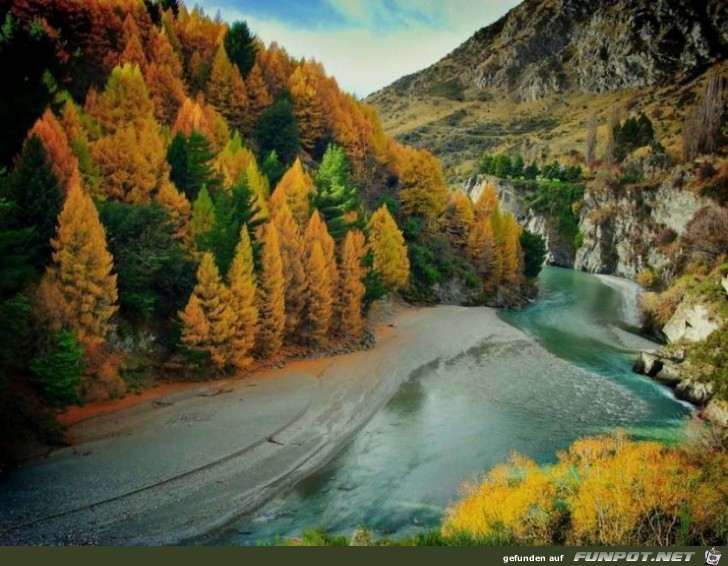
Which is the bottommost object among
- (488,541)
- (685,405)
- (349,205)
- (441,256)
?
(685,405)

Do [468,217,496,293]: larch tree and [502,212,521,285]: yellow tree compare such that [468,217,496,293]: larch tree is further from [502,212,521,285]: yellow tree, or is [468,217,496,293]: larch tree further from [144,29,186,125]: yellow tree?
[144,29,186,125]: yellow tree

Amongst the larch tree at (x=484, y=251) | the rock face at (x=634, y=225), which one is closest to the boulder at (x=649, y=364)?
the larch tree at (x=484, y=251)

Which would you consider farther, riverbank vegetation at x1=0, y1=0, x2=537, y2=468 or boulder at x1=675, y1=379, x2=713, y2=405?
boulder at x1=675, y1=379, x2=713, y2=405

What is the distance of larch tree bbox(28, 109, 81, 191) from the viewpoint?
1072 inches

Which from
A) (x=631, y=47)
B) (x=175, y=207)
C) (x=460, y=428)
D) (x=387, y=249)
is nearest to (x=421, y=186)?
(x=387, y=249)

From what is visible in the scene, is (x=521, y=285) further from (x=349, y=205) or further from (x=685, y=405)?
(x=685, y=405)

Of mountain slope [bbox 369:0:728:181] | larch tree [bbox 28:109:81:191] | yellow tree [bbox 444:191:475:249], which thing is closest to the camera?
larch tree [bbox 28:109:81:191]

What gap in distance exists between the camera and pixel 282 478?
2088cm

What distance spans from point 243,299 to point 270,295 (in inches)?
104

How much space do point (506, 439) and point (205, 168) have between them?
2678 cm

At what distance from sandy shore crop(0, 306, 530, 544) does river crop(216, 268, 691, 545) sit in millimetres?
1218

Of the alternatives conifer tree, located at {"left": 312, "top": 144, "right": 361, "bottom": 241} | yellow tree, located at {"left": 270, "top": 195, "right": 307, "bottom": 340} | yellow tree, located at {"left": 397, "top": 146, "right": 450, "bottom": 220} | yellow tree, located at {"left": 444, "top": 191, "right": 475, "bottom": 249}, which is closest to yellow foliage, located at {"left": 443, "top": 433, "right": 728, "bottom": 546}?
yellow tree, located at {"left": 270, "top": 195, "right": 307, "bottom": 340}

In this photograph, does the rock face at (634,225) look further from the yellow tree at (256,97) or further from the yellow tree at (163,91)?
the yellow tree at (163,91)

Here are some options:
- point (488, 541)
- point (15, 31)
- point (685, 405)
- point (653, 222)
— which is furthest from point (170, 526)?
point (653, 222)
